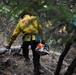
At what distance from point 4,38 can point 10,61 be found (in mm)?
3152

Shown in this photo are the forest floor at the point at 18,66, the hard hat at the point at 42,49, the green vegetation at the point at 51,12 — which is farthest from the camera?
the forest floor at the point at 18,66

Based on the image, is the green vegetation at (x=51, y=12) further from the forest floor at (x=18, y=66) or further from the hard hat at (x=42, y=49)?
the forest floor at (x=18, y=66)

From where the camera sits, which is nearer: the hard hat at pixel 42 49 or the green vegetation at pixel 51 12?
the green vegetation at pixel 51 12

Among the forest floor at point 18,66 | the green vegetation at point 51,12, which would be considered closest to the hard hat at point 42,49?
the forest floor at point 18,66

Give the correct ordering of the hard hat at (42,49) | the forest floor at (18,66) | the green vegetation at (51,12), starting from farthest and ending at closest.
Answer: the forest floor at (18,66) < the hard hat at (42,49) < the green vegetation at (51,12)

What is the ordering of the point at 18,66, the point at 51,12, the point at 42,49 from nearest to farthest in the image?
the point at 51,12, the point at 42,49, the point at 18,66

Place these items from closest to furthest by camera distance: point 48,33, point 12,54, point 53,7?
point 53,7 < point 48,33 < point 12,54

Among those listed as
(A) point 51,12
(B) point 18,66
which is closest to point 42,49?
(B) point 18,66

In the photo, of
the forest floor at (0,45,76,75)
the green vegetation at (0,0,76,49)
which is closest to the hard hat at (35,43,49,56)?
the forest floor at (0,45,76,75)

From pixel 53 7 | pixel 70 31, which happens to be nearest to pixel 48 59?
pixel 70 31

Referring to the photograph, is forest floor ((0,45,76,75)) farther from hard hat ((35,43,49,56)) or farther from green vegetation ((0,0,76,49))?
green vegetation ((0,0,76,49))

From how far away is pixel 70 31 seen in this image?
4.34m

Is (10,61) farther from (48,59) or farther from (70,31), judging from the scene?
(70,31)

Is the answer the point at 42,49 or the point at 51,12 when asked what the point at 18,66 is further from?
the point at 51,12
